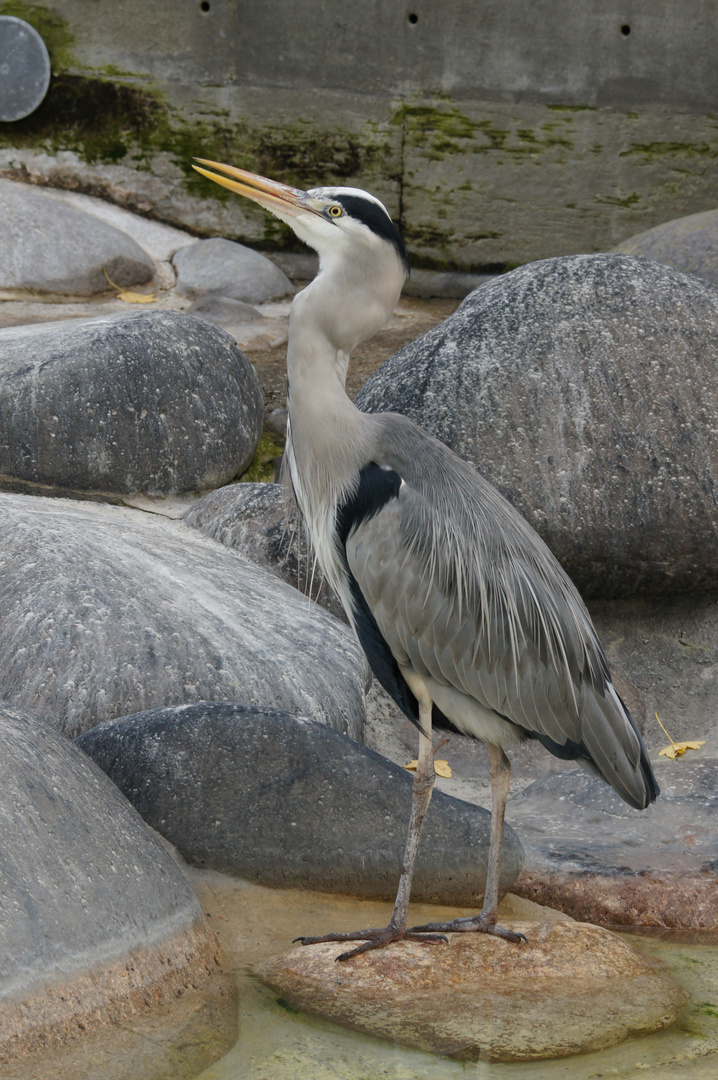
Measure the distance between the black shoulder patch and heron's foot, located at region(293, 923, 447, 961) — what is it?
1033mm

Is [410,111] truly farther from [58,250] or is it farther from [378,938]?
[378,938]

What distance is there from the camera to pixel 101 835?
2734 mm

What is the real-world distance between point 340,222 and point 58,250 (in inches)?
230

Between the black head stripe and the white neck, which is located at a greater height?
the black head stripe

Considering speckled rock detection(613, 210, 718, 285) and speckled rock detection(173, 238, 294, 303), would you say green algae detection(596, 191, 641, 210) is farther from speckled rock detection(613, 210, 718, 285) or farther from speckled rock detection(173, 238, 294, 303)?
speckled rock detection(173, 238, 294, 303)

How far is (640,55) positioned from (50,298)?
4.87m

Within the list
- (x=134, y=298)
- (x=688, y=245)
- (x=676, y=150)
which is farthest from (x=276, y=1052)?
(x=676, y=150)

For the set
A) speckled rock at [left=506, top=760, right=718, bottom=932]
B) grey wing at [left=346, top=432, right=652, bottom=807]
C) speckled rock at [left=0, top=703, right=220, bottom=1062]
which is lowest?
speckled rock at [left=506, top=760, right=718, bottom=932]

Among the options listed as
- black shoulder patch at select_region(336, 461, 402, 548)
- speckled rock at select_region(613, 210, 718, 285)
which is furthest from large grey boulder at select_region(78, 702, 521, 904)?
speckled rock at select_region(613, 210, 718, 285)

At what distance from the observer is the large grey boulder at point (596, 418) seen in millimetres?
4730

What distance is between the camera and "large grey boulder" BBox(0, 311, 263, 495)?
5.33 meters

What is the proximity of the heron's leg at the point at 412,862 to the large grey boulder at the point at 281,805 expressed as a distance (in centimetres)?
19

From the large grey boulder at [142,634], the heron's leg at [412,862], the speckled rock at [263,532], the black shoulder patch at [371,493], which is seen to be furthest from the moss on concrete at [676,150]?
the heron's leg at [412,862]

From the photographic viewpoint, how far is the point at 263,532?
5055 mm
